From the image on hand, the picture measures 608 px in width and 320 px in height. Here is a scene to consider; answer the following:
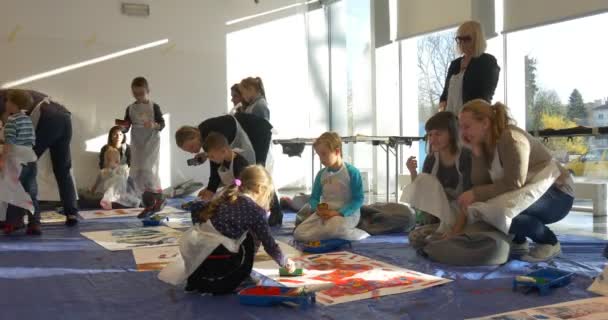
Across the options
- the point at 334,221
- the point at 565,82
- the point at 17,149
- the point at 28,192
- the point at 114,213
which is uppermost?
the point at 565,82

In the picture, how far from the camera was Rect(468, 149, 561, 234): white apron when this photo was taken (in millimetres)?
2521

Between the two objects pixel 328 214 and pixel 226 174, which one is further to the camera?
pixel 226 174

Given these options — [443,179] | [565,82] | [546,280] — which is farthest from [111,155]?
[546,280]

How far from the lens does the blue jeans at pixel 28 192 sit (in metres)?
3.85

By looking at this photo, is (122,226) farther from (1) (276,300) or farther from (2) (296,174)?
(2) (296,174)

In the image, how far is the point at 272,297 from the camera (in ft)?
6.61

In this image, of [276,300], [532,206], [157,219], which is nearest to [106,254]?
[157,219]

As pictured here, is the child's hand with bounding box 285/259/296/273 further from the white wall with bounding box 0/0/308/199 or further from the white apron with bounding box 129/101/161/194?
the white wall with bounding box 0/0/308/199

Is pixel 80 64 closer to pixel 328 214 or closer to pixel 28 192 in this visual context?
pixel 28 192

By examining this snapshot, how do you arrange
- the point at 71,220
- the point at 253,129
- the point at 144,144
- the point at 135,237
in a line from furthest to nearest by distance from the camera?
the point at 144,144
the point at 71,220
the point at 253,129
the point at 135,237

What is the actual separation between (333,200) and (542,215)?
1122 mm

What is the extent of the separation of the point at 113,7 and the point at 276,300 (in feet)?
17.7

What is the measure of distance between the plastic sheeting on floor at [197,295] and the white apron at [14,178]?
60cm

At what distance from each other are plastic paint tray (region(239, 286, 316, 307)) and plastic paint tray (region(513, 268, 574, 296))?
2.55 feet
